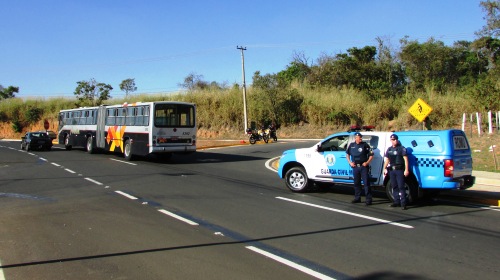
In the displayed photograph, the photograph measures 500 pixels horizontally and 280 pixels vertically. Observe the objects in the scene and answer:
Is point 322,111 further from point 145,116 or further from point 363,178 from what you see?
point 363,178

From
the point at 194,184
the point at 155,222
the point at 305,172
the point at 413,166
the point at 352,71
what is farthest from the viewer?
the point at 352,71

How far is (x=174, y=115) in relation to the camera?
20062 mm

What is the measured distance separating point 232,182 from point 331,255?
783 centimetres

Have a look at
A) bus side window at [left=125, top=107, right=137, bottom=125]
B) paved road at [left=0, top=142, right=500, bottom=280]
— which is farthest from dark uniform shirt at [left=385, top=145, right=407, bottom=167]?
bus side window at [left=125, top=107, right=137, bottom=125]

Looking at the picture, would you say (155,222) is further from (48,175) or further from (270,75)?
(270,75)

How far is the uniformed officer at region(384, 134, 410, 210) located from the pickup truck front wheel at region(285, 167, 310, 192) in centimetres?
264

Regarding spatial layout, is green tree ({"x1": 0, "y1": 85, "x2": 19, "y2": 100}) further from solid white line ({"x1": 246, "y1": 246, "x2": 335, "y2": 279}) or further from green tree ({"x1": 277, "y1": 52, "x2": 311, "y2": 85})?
solid white line ({"x1": 246, "y1": 246, "x2": 335, "y2": 279})

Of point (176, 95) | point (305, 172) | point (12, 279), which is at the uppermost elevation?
point (176, 95)

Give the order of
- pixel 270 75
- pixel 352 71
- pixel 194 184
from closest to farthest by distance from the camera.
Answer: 1. pixel 194 184
2. pixel 270 75
3. pixel 352 71

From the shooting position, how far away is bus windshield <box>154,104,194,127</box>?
64.3ft

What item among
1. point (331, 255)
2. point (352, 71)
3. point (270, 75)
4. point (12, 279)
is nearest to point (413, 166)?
point (331, 255)

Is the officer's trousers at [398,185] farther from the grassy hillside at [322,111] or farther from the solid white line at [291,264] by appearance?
the grassy hillside at [322,111]

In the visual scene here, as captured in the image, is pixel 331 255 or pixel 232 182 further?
pixel 232 182

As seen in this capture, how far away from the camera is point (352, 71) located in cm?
5038
